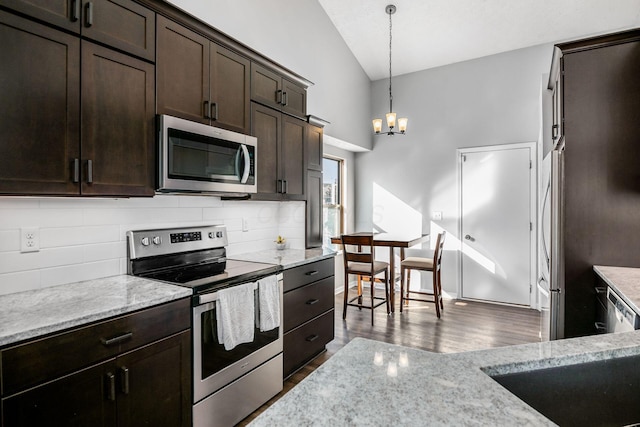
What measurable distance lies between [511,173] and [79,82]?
469 centimetres

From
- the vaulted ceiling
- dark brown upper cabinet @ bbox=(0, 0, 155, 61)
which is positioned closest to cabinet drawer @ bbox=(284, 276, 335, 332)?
dark brown upper cabinet @ bbox=(0, 0, 155, 61)

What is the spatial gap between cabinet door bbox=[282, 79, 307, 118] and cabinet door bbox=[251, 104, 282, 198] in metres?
0.16

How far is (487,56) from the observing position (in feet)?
15.6

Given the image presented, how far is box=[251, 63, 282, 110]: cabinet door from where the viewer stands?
2.71 meters

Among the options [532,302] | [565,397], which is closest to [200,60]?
[565,397]

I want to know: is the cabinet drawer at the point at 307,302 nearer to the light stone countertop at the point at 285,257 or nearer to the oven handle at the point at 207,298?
the light stone countertop at the point at 285,257

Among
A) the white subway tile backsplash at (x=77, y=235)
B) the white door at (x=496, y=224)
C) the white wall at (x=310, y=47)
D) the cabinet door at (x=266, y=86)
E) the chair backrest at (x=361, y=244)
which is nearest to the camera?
the white subway tile backsplash at (x=77, y=235)

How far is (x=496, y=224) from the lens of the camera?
4707mm

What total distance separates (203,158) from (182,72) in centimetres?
52

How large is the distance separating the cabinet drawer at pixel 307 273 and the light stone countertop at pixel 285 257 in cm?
4

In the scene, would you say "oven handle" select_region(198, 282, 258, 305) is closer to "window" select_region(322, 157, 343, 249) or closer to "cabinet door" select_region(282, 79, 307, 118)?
"cabinet door" select_region(282, 79, 307, 118)

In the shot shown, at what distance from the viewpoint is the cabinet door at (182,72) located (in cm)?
203

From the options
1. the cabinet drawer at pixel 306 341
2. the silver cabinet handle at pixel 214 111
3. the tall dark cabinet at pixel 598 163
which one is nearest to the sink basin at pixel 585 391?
the tall dark cabinet at pixel 598 163

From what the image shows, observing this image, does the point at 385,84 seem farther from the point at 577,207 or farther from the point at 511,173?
the point at 577,207
